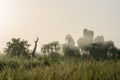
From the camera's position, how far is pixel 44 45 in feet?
277

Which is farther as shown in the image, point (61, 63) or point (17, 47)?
point (17, 47)

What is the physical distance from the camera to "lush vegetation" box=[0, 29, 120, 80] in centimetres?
622

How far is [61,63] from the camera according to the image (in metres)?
9.01

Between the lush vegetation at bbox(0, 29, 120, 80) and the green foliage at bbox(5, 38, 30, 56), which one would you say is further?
the green foliage at bbox(5, 38, 30, 56)

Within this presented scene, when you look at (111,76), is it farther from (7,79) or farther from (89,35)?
(89,35)

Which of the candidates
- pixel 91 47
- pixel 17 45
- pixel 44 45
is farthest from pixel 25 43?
pixel 44 45

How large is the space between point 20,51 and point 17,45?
5.33 ft

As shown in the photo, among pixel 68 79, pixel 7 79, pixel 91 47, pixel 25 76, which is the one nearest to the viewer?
pixel 68 79

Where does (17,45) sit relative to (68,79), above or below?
above

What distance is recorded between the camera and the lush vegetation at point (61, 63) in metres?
6.22

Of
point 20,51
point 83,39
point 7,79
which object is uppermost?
point 83,39

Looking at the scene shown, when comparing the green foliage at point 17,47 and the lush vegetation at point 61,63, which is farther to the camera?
the green foliage at point 17,47

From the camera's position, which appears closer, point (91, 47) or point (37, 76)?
point (37, 76)

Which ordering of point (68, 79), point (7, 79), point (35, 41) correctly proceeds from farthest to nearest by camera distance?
1. point (35, 41)
2. point (7, 79)
3. point (68, 79)
